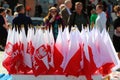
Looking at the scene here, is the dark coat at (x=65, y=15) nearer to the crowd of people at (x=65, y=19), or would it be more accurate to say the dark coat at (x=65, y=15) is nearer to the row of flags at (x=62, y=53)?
the crowd of people at (x=65, y=19)

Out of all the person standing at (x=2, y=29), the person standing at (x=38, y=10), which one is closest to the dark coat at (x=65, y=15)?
the person standing at (x=2, y=29)

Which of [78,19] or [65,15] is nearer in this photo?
[78,19]

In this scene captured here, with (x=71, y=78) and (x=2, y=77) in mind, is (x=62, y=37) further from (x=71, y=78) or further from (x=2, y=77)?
(x=2, y=77)

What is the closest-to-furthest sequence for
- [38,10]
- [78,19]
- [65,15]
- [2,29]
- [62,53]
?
[62,53]
[78,19]
[65,15]
[2,29]
[38,10]

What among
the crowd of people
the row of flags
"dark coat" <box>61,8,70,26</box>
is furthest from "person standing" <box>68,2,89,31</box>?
the row of flags

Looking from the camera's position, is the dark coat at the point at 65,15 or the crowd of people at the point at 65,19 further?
the dark coat at the point at 65,15

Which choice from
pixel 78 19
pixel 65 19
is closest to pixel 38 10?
pixel 65 19

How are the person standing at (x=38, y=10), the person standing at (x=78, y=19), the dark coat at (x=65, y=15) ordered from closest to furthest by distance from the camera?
the person standing at (x=78, y=19)
the dark coat at (x=65, y=15)
the person standing at (x=38, y=10)

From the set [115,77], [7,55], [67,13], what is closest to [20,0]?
[67,13]

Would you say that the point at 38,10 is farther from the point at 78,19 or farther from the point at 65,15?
the point at 78,19

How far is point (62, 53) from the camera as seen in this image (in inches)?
230

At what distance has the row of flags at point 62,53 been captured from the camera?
18.9 feet

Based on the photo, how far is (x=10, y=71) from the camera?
5969 mm

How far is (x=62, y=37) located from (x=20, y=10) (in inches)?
133
